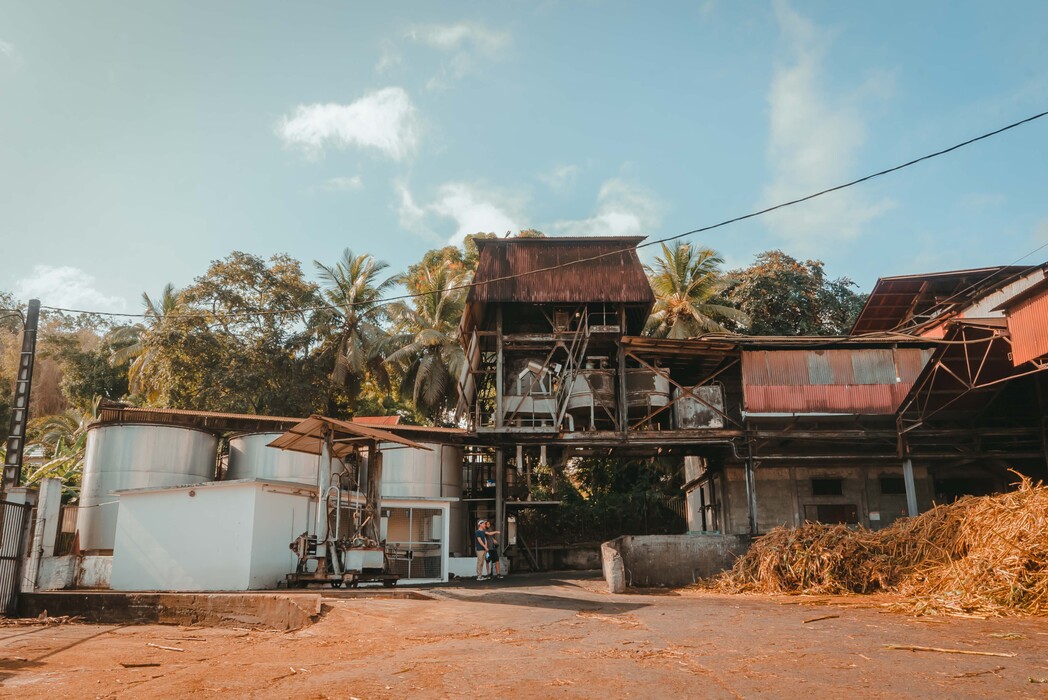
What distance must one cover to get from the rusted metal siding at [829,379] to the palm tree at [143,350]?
76.8ft

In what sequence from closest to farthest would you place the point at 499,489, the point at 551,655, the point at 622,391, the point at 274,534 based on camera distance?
the point at 551,655 < the point at 274,534 < the point at 622,391 < the point at 499,489

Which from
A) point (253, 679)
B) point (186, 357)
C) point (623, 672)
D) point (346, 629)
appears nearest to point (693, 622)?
point (623, 672)

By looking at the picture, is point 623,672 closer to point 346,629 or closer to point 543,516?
point 346,629

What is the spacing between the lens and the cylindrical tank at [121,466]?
22.8 meters

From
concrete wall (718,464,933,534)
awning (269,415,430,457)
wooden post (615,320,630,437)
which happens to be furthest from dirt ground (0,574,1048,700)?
concrete wall (718,464,933,534)

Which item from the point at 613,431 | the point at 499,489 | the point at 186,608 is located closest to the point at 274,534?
the point at 186,608

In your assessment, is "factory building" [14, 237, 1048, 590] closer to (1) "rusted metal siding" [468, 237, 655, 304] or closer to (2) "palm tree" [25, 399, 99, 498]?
(1) "rusted metal siding" [468, 237, 655, 304]

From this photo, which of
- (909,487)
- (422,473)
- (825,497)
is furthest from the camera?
(422,473)

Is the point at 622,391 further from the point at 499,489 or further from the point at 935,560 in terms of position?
the point at 935,560

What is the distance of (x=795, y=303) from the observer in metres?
36.4

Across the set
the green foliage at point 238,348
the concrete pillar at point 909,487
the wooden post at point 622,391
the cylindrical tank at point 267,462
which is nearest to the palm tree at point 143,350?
the green foliage at point 238,348

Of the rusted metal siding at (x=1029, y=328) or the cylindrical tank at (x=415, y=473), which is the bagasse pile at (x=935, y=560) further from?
the cylindrical tank at (x=415, y=473)

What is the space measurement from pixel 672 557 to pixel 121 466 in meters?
17.1

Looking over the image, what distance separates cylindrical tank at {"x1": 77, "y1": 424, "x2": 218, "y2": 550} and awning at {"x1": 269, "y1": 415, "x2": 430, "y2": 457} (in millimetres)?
8084
